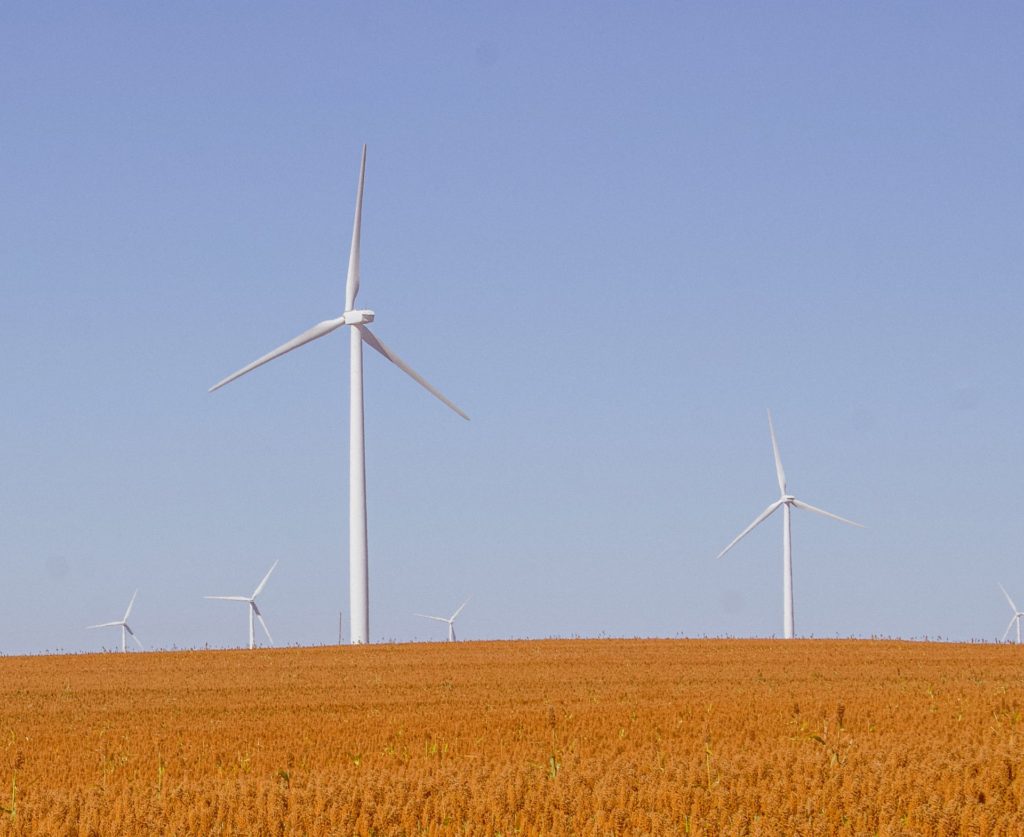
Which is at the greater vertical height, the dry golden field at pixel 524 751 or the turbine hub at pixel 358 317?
the turbine hub at pixel 358 317

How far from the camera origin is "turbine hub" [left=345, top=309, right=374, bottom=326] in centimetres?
5744

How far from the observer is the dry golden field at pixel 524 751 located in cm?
1554

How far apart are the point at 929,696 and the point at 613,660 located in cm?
1659

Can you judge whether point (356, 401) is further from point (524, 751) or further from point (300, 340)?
point (524, 751)

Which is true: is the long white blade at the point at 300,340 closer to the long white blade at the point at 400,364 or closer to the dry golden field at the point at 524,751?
the long white blade at the point at 400,364

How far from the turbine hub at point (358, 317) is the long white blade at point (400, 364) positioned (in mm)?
331

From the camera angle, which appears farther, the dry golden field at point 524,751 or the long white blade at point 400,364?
the long white blade at point 400,364

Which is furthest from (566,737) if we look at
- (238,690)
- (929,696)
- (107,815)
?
(238,690)

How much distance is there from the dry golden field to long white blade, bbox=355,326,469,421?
56.0 feet

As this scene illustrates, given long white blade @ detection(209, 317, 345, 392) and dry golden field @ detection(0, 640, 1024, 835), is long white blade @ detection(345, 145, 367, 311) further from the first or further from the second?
dry golden field @ detection(0, 640, 1024, 835)

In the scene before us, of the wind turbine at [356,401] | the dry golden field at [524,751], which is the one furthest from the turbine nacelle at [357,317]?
the dry golden field at [524,751]

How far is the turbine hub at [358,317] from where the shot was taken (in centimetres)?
5744

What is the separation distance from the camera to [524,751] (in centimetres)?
2073

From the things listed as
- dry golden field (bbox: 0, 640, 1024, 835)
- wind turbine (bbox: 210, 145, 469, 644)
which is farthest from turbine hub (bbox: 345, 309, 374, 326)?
dry golden field (bbox: 0, 640, 1024, 835)
